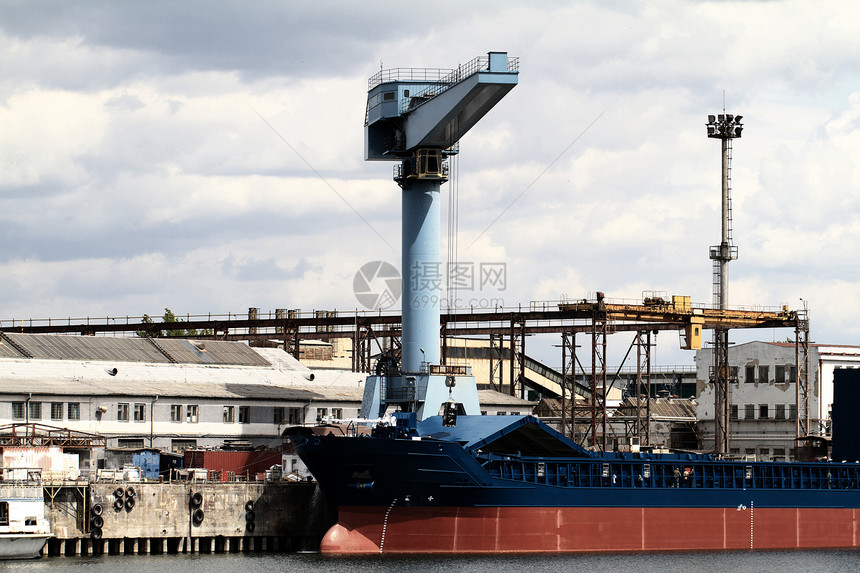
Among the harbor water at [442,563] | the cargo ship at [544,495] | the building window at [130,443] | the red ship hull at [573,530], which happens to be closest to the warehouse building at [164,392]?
the building window at [130,443]

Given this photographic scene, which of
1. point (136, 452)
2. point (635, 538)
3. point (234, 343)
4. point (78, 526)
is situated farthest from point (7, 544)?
point (234, 343)

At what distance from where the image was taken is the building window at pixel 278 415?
233 ft

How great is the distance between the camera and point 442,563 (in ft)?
161

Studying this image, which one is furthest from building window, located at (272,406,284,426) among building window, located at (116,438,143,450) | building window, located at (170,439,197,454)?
building window, located at (116,438,143,450)

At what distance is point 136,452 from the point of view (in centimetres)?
5894

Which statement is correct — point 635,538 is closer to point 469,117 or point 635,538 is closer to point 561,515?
point 561,515

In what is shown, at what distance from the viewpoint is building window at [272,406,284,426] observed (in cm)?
7106

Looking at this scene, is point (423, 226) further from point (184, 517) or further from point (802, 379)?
point (802, 379)

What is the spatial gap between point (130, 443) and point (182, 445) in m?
3.14

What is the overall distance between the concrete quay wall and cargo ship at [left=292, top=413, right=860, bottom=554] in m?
2.89

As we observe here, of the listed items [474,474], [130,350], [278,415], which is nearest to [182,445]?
[278,415]

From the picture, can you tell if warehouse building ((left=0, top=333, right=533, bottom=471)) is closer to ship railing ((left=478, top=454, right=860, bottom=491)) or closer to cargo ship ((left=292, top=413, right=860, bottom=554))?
cargo ship ((left=292, top=413, right=860, bottom=554))

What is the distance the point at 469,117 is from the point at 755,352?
135 ft

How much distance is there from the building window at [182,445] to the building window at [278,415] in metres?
5.40
